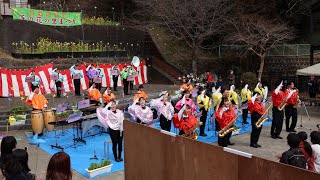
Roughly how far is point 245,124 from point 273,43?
10560 millimetres

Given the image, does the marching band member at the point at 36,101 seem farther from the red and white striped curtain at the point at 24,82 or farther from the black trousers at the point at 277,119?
the black trousers at the point at 277,119

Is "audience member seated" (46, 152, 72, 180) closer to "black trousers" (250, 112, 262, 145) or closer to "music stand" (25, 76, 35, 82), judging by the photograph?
"black trousers" (250, 112, 262, 145)

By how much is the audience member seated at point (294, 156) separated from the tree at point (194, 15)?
19.8m

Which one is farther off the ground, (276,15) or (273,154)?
(276,15)

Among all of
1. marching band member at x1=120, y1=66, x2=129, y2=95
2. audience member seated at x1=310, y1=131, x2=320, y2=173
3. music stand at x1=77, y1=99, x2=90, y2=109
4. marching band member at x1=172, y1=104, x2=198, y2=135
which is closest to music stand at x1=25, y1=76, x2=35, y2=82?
marching band member at x1=120, y1=66, x2=129, y2=95

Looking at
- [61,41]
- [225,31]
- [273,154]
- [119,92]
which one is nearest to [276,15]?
[225,31]

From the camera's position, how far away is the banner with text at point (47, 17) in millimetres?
23531

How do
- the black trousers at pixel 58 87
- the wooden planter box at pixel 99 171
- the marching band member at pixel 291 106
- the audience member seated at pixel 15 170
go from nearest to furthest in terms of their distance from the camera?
the audience member seated at pixel 15 170 → the wooden planter box at pixel 99 171 → the marching band member at pixel 291 106 → the black trousers at pixel 58 87

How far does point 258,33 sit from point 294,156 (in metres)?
19.8

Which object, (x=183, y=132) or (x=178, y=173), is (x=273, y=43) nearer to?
(x=183, y=132)

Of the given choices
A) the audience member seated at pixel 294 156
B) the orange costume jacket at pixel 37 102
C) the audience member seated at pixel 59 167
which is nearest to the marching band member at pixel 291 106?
the audience member seated at pixel 294 156

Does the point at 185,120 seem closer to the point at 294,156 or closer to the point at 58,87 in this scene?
the point at 294,156

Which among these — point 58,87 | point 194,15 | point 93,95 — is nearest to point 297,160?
point 93,95

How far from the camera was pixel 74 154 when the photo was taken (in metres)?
10.9
